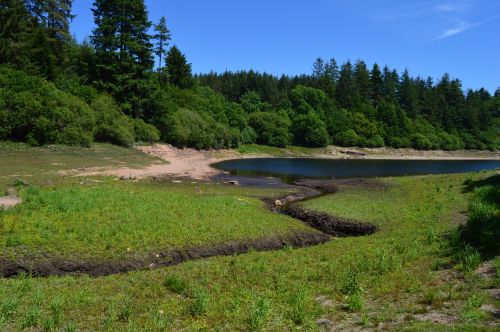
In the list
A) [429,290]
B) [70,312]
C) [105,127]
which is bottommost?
[70,312]

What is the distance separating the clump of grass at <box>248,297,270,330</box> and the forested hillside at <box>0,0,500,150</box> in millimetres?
50050

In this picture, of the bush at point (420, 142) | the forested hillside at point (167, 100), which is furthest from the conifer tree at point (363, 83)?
the bush at point (420, 142)

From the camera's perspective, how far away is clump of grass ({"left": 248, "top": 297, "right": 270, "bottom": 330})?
379 inches

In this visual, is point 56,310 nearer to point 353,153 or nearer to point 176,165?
point 176,165

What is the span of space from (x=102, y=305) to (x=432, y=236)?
46.7ft

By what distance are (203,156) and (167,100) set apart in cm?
1536

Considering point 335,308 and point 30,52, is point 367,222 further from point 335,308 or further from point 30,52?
point 30,52

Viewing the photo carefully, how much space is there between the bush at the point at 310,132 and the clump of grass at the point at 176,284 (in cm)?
12247

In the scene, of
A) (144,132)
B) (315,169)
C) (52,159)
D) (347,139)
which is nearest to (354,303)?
(52,159)

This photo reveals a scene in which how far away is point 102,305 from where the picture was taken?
11.0m

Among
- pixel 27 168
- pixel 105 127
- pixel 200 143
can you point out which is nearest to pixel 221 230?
pixel 27 168

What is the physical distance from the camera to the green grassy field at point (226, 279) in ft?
32.4

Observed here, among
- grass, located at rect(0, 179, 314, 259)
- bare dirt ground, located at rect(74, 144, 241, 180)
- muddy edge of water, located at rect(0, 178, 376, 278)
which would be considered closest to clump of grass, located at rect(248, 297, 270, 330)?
muddy edge of water, located at rect(0, 178, 376, 278)

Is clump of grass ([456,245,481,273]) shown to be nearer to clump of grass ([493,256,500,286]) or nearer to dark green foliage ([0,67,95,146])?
clump of grass ([493,256,500,286])
